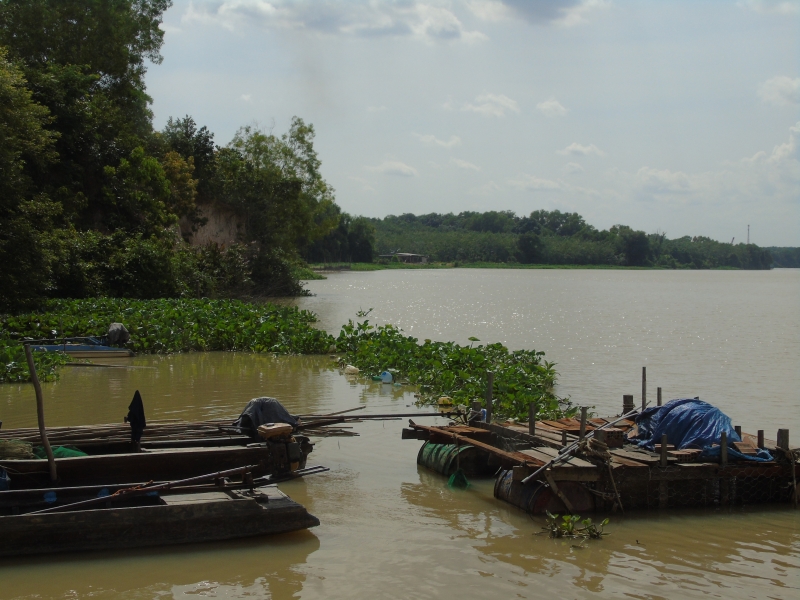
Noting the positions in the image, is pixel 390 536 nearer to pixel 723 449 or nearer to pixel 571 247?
pixel 723 449

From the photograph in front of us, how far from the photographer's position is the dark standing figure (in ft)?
27.5

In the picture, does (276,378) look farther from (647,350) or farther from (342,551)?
(647,350)

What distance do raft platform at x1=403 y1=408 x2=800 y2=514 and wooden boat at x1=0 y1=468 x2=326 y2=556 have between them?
250cm

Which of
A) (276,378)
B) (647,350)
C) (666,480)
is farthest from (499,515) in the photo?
(647,350)

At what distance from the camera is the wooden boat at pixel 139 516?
22.5 feet

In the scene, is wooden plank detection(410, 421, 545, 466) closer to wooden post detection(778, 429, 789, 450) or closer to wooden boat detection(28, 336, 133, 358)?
wooden post detection(778, 429, 789, 450)

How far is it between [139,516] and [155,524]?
0.52 ft

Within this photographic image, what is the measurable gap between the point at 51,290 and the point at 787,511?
22911 mm

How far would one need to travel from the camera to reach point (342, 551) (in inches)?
301

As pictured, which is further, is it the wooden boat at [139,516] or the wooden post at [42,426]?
the wooden post at [42,426]

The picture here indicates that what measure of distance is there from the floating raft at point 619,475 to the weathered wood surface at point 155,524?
2.54 meters

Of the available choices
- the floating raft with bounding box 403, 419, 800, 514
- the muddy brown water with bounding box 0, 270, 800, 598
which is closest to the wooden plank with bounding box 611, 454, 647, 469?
the floating raft with bounding box 403, 419, 800, 514

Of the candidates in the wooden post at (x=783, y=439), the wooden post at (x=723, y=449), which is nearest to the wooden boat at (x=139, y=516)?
the wooden post at (x=723, y=449)

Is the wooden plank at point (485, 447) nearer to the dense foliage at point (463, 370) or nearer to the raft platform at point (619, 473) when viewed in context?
the raft platform at point (619, 473)
